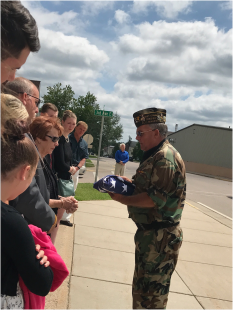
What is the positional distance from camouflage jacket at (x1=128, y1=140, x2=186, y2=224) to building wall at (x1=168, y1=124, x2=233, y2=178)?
123 ft

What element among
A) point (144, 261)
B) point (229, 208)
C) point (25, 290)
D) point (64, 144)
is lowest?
point (229, 208)

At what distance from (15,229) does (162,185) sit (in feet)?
5.20

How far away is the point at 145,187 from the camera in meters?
2.67

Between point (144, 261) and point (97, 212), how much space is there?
198 inches

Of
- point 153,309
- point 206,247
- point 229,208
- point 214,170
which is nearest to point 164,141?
point 153,309

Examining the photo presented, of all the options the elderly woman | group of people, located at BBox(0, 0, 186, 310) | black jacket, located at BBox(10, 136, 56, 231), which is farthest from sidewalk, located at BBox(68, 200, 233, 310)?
black jacket, located at BBox(10, 136, 56, 231)

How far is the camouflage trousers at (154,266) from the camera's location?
2.54 metres

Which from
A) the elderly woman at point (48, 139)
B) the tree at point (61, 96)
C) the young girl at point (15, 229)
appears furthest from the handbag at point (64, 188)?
the tree at point (61, 96)

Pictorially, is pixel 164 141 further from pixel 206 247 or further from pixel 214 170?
pixel 214 170

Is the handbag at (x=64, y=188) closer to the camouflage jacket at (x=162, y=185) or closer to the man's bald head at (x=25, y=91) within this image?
the camouflage jacket at (x=162, y=185)

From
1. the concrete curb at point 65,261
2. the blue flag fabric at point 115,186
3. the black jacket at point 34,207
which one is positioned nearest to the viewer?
the black jacket at point 34,207

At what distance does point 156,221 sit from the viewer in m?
2.65

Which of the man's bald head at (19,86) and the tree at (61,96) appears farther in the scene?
the tree at (61,96)

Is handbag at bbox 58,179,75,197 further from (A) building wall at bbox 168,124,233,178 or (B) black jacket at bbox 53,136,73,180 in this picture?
(A) building wall at bbox 168,124,233,178
